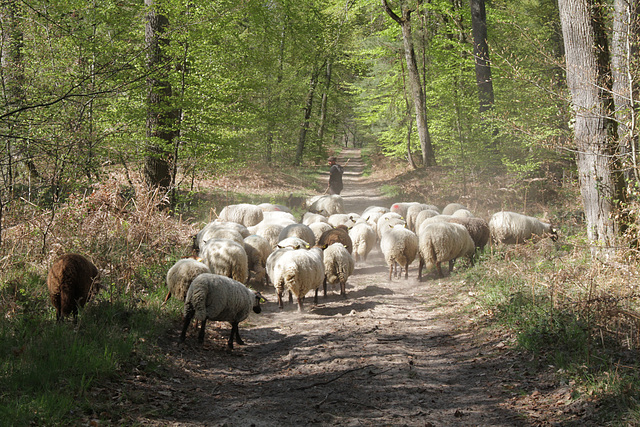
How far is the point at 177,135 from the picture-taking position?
11.2 metres

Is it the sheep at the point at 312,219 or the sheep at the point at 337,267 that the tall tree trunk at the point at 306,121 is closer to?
the sheep at the point at 312,219

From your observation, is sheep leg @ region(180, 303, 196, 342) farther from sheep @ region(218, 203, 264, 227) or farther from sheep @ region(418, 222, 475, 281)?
sheep @ region(218, 203, 264, 227)

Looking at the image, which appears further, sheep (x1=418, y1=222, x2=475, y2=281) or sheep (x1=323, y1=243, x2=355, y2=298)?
sheep (x1=418, y1=222, x2=475, y2=281)

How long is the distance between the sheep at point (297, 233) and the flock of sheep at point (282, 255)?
24 mm

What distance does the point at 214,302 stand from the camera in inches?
238

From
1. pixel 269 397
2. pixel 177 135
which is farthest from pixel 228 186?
pixel 269 397

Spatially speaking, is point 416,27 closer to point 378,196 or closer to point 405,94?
point 405,94

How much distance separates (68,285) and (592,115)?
24.6 feet

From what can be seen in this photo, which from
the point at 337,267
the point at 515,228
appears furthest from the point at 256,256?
the point at 515,228

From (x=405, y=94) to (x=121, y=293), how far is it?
67.0ft

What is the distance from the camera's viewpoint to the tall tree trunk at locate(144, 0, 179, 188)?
33.2 feet

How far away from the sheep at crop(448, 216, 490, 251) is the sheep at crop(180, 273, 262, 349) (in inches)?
255

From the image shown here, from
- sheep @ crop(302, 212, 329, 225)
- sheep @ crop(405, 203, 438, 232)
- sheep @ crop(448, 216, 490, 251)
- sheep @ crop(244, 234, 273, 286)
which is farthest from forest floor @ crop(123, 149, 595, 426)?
sheep @ crop(302, 212, 329, 225)

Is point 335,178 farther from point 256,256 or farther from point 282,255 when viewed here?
point 282,255
